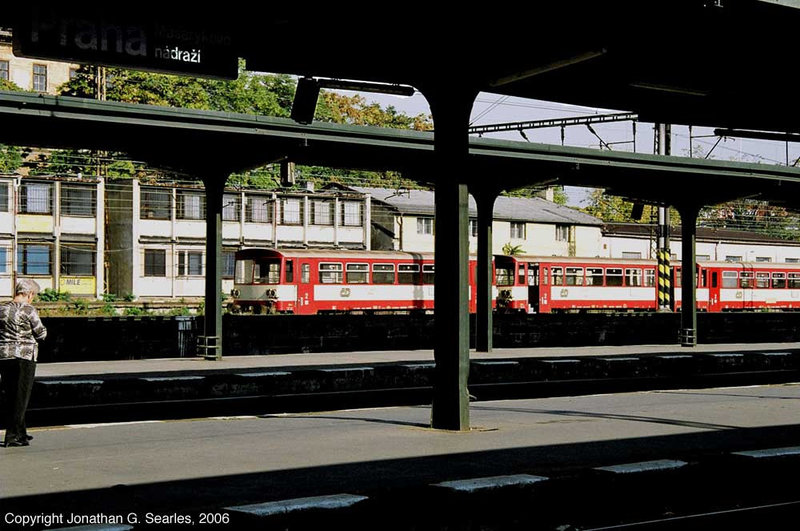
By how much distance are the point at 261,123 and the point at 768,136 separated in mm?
9954

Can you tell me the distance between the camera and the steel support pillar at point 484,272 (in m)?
25.5

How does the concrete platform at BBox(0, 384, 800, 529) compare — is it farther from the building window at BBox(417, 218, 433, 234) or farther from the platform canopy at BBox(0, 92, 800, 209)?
the building window at BBox(417, 218, 433, 234)

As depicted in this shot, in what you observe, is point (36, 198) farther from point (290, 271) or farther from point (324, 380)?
point (324, 380)

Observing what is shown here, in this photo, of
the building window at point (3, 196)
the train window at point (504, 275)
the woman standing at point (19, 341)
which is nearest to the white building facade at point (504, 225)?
the train window at point (504, 275)

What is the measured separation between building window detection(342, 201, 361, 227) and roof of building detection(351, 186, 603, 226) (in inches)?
112

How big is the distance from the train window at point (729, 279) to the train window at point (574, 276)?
9.73 meters

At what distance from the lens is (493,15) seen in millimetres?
10523

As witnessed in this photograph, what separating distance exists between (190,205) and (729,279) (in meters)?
31.3

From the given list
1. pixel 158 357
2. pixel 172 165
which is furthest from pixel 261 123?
pixel 158 357

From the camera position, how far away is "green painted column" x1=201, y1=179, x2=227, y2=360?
23.4 metres

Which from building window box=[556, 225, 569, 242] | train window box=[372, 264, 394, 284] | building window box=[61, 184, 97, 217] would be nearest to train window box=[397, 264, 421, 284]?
train window box=[372, 264, 394, 284]

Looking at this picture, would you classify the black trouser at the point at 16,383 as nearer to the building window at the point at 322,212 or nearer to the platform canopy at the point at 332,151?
the platform canopy at the point at 332,151

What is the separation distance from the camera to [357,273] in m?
44.0

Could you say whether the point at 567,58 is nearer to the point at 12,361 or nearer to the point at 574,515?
the point at 574,515
